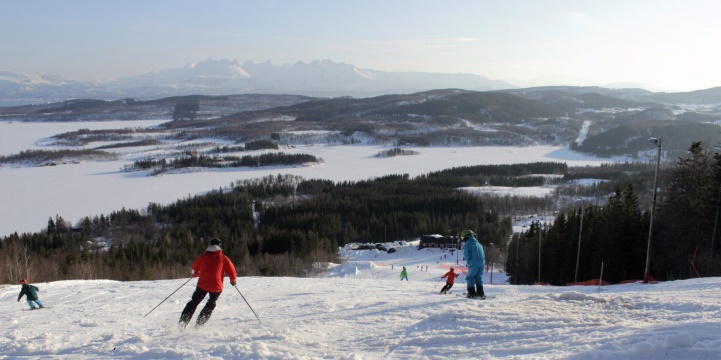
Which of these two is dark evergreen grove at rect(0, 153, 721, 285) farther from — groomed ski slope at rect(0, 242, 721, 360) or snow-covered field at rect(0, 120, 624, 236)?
groomed ski slope at rect(0, 242, 721, 360)

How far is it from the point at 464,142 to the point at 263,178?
101 metres

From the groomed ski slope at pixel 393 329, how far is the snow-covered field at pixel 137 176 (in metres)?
67.7

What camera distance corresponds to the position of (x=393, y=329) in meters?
7.99

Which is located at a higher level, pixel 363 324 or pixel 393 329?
pixel 393 329

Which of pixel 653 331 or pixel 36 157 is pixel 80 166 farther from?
pixel 653 331

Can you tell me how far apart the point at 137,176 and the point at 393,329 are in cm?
12064

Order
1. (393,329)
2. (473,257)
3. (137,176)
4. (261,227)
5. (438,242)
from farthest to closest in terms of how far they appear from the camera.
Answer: (137,176) → (261,227) → (438,242) → (473,257) → (393,329)

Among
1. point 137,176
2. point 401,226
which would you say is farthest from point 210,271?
point 137,176

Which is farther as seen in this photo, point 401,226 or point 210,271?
point 401,226

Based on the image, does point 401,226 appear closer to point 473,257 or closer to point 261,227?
point 261,227

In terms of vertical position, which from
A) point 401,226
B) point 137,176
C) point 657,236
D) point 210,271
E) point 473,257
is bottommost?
point 137,176

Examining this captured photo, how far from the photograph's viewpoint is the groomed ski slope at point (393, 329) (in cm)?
647

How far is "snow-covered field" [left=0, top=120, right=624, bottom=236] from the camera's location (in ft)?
268

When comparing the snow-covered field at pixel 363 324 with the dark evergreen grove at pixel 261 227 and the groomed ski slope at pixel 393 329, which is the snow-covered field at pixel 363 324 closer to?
the groomed ski slope at pixel 393 329
